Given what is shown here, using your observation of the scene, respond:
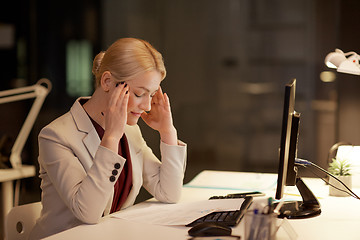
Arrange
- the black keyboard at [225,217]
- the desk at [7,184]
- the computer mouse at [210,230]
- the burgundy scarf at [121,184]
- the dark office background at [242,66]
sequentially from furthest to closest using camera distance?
the dark office background at [242,66] → the desk at [7,184] → the burgundy scarf at [121,184] → the black keyboard at [225,217] → the computer mouse at [210,230]

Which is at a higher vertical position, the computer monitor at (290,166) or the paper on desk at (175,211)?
the computer monitor at (290,166)

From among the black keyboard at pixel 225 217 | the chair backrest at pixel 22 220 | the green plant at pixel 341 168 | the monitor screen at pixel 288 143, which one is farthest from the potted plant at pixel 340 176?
the chair backrest at pixel 22 220

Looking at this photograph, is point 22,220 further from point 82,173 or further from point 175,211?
point 175,211

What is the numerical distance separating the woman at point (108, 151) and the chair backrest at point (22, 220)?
0.07 metres

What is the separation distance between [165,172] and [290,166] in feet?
1.61

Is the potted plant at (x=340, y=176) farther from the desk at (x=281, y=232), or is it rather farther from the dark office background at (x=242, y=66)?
the dark office background at (x=242, y=66)

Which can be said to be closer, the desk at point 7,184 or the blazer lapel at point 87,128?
the blazer lapel at point 87,128

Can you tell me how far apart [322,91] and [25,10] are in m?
2.66

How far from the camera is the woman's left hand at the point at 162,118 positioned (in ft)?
6.34

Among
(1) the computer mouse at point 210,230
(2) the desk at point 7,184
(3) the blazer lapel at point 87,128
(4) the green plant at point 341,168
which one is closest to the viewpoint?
(1) the computer mouse at point 210,230

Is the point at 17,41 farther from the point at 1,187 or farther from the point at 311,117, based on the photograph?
the point at 311,117

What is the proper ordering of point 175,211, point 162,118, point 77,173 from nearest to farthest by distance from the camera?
point 77,173 → point 175,211 → point 162,118

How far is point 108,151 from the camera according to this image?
1.56 meters

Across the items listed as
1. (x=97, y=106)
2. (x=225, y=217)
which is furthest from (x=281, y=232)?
(x=97, y=106)
